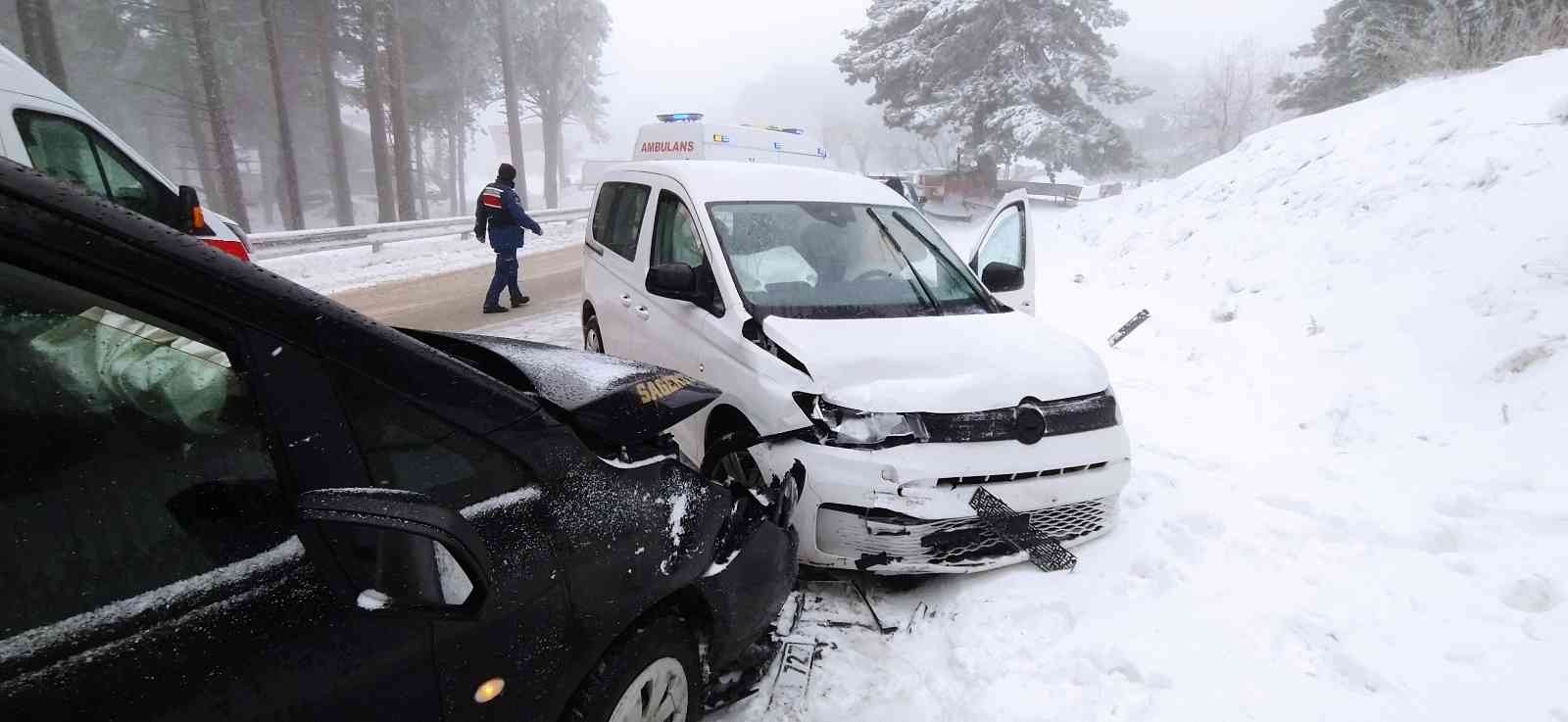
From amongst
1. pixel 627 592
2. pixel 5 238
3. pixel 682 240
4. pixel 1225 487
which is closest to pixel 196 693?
pixel 5 238

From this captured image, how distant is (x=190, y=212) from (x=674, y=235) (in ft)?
12.1

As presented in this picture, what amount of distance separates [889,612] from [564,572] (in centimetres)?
180

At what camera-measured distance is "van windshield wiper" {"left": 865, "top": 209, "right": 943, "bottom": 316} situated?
3812 millimetres

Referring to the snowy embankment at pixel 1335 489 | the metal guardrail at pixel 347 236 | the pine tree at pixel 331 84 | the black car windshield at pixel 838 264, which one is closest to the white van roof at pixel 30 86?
the black car windshield at pixel 838 264

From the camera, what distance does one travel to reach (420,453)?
57.9 inches

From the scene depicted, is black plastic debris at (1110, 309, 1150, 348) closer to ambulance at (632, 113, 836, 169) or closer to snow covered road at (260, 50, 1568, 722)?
snow covered road at (260, 50, 1568, 722)

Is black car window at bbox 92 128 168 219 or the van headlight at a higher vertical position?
black car window at bbox 92 128 168 219

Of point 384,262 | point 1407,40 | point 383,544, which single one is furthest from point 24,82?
point 1407,40

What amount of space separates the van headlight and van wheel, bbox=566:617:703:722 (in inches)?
44.7

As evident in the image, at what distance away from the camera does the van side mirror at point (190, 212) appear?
4.96 metres

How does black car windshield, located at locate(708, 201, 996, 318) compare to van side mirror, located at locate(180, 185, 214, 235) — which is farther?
van side mirror, located at locate(180, 185, 214, 235)

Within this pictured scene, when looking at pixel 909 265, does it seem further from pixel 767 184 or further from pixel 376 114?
pixel 376 114

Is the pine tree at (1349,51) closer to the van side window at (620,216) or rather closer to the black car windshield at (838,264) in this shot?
the black car windshield at (838,264)

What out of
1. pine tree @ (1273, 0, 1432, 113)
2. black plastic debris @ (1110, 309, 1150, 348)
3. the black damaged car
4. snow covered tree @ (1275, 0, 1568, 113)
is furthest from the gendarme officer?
pine tree @ (1273, 0, 1432, 113)
